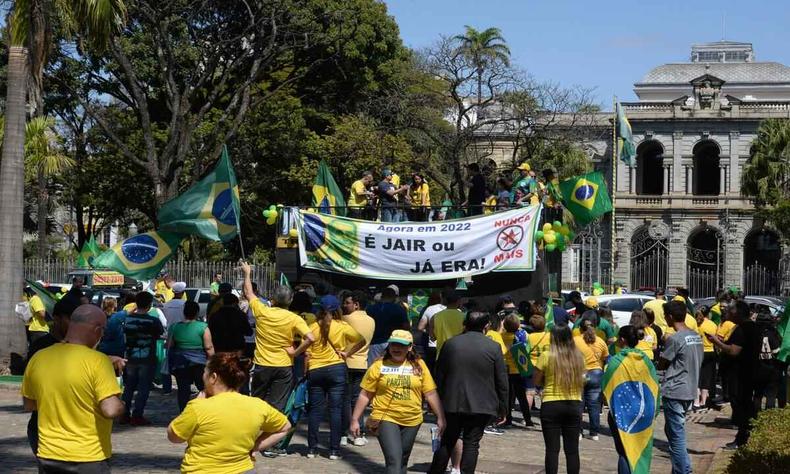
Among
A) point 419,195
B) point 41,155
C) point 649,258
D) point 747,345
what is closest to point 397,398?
point 747,345

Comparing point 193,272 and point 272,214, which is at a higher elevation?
point 272,214

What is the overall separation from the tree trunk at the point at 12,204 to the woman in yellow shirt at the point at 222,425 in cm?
1359

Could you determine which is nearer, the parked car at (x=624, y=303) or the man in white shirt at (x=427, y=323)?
the man in white shirt at (x=427, y=323)

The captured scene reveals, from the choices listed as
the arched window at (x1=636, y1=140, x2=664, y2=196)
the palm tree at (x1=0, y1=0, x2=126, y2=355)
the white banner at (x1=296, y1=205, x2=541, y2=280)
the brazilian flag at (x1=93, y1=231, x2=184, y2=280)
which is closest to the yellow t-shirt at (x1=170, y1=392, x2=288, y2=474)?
the brazilian flag at (x1=93, y1=231, x2=184, y2=280)

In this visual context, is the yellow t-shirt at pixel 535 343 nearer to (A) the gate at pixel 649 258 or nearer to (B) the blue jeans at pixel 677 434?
(B) the blue jeans at pixel 677 434

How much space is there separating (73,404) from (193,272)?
28120 mm

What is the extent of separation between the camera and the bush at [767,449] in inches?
356

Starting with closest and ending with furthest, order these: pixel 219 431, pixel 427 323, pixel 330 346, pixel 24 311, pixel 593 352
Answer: pixel 219 431 < pixel 330 346 < pixel 593 352 < pixel 427 323 < pixel 24 311

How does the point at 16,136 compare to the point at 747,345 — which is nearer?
the point at 747,345

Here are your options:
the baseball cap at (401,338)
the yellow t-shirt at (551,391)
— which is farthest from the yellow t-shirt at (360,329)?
the baseball cap at (401,338)

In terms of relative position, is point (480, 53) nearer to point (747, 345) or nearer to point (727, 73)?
point (747, 345)

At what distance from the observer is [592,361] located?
46.3ft

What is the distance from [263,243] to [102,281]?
10.9m

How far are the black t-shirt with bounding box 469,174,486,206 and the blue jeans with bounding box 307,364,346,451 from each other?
27.6 feet
